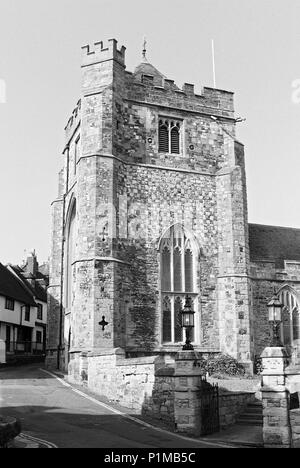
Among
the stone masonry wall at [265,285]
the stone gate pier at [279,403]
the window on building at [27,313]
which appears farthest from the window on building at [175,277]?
the window on building at [27,313]

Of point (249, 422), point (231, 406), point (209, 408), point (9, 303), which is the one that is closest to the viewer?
point (209, 408)

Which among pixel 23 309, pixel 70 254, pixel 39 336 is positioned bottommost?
pixel 39 336

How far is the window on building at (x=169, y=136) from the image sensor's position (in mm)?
26297

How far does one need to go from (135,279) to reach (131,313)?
4.98 ft

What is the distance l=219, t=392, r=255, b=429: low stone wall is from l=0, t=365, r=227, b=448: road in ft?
8.03

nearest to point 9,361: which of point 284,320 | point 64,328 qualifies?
point 64,328

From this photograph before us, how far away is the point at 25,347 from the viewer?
45844mm

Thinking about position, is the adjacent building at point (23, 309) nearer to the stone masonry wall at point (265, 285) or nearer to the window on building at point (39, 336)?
the window on building at point (39, 336)

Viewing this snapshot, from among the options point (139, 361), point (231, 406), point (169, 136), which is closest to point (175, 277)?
point (169, 136)

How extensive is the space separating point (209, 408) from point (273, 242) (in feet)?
55.6

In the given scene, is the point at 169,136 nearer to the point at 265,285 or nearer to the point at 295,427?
the point at 265,285

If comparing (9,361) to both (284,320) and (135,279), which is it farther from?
(284,320)

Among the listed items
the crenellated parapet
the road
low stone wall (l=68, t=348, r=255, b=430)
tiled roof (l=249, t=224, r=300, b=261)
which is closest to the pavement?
the road
